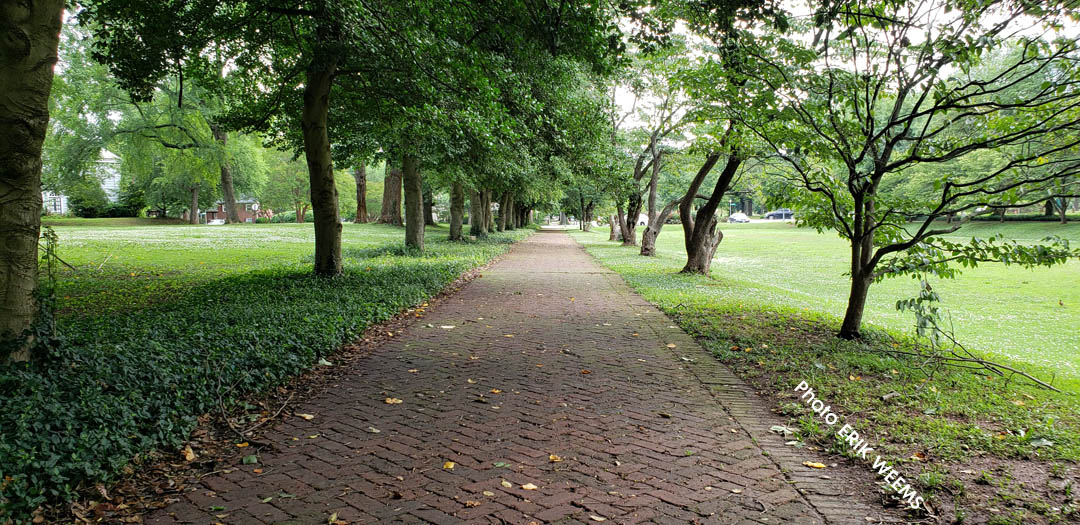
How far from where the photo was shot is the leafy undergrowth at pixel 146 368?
294 cm

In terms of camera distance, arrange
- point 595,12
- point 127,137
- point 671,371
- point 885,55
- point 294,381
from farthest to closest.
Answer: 1. point 127,137
2. point 595,12
3. point 885,55
4. point 671,371
5. point 294,381

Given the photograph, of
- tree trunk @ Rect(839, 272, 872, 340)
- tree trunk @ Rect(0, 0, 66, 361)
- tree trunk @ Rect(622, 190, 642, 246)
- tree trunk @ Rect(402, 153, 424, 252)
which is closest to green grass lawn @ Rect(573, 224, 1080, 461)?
tree trunk @ Rect(839, 272, 872, 340)

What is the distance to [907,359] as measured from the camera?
20.4 feet

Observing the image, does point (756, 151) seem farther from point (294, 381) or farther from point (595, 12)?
point (294, 381)

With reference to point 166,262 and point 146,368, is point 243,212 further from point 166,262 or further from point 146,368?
point 146,368

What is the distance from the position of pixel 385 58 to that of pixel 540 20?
257cm

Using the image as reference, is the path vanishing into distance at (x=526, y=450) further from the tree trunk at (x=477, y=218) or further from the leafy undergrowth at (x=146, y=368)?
the tree trunk at (x=477, y=218)

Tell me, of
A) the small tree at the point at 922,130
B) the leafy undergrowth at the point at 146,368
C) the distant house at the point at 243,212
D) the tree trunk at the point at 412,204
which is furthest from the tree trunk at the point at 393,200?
the distant house at the point at 243,212

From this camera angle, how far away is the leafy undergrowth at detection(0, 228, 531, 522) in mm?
2943

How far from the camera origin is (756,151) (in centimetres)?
1037

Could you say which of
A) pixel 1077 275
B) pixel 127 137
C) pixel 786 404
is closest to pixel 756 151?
pixel 786 404

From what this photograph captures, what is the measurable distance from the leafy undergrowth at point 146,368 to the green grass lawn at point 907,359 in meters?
4.55

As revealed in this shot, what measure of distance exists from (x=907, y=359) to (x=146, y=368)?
24.9 ft

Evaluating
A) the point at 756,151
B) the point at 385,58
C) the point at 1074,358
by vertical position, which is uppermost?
the point at 385,58
